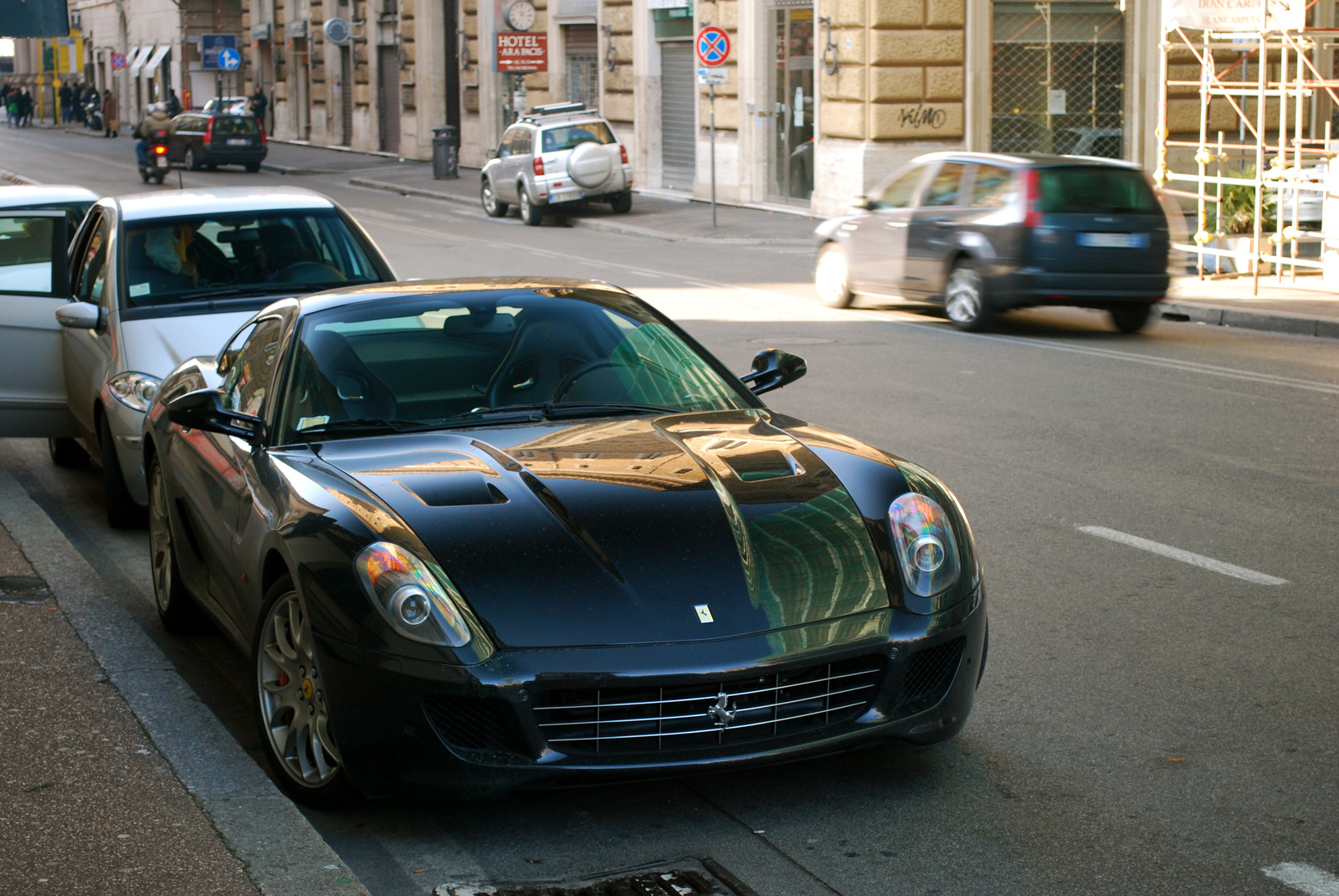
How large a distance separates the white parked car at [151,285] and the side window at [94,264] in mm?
11

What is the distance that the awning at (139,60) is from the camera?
80.2m

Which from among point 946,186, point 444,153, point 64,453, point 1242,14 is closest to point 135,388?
point 64,453

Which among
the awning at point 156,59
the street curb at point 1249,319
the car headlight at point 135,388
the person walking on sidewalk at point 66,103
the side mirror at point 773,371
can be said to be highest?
the awning at point 156,59

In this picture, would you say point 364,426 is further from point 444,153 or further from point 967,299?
point 444,153

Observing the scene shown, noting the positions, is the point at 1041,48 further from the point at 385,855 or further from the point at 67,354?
the point at 385,855

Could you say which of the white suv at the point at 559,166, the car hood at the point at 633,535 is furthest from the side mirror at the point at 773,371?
the white suv at the point at 559,166

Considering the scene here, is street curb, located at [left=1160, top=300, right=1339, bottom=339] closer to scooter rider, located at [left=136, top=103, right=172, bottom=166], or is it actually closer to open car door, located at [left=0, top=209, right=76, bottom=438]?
open car door, located at [left=0, top=209, right=76, bottom=438]

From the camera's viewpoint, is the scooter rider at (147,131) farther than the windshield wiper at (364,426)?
Yes

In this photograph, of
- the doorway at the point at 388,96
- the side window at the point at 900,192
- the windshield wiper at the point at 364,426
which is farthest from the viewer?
the doorway at the point at 388,96

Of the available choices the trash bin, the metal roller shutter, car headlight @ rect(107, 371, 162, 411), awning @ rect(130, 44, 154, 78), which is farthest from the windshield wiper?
awning @ rect(130, 44, 154, 78)

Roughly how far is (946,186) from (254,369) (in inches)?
444

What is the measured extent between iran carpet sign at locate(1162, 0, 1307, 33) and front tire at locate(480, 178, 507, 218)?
16.2 metres

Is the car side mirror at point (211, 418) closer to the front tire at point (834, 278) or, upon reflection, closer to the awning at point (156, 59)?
the front tire at point (834, 278)

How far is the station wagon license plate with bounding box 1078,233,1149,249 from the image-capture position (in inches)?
592
